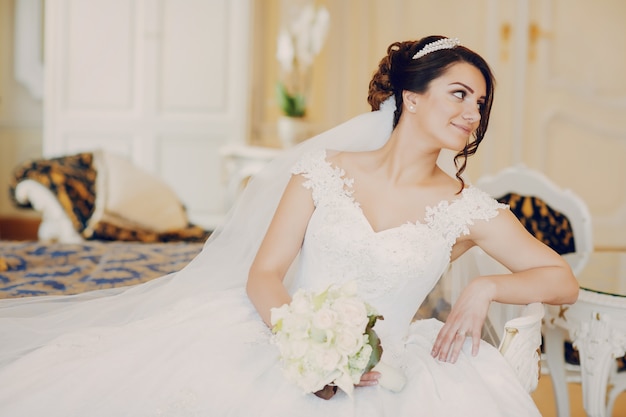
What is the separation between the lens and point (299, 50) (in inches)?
235

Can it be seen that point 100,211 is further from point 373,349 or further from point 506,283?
point 373,349

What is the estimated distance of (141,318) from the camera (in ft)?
7.57

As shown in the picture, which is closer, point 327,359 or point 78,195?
point 327,359

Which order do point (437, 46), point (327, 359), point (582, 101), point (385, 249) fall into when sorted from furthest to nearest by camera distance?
point (582, 101) → point (437, 46) → point (385, 249) → point (327, 359)

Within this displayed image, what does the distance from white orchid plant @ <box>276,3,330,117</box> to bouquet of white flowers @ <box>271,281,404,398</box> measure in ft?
14.5

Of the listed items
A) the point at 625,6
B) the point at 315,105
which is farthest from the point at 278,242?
the point at 625,6

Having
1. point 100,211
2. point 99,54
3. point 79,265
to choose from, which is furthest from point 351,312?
point 99,54

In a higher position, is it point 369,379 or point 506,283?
point 506,283

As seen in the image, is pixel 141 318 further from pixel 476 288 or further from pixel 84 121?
pixel 84 121

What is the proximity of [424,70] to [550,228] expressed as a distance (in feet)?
5.52

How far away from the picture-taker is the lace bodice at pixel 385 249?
2.29 metres

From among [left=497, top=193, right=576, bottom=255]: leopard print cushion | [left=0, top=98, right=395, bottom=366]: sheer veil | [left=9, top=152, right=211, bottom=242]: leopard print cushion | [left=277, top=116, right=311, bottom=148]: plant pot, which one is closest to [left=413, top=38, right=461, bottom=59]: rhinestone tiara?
[left=0, top=98, right=395, bottom=366]: sheer veil

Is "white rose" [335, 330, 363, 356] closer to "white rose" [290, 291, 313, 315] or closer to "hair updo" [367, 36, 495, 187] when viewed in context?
"white rose" [290, 291, 313, 315]

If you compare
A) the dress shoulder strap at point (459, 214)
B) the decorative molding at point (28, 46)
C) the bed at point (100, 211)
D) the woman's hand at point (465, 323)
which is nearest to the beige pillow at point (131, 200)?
the bed at point (100, 211)
